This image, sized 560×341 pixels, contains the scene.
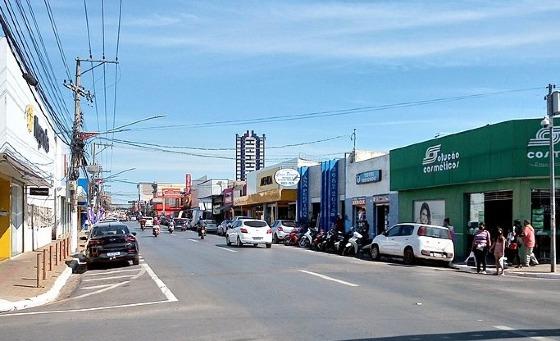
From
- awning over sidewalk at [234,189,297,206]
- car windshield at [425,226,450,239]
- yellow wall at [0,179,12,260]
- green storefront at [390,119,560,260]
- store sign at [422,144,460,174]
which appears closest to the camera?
green storefront at [390,119,560,260]

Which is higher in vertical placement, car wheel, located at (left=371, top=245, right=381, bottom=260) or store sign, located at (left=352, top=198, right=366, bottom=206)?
store sign, located at (left=352, top=198, right=366, bottom=206)

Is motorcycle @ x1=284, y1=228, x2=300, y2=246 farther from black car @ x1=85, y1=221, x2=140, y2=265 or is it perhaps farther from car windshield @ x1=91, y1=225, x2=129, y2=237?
black car @ x1=85, y1=221, x2=140, y2=265

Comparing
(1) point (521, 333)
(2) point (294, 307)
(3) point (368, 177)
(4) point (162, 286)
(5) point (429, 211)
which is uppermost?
(3) point (368, 177)

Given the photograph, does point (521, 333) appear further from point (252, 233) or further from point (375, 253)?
point (252, 233)

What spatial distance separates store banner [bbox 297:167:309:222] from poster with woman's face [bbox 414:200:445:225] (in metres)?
17.6

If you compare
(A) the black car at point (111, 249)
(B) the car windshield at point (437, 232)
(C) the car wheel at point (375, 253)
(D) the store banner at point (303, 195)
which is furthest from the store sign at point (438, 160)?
(D) the store banner at point (303, 195)

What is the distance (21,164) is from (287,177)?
34.3 m

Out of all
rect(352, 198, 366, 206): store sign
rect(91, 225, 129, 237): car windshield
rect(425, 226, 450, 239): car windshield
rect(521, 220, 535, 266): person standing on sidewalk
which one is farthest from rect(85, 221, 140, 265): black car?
rect(352, 198, 366, 206): store sign

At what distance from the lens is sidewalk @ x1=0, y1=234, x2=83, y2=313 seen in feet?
46.5

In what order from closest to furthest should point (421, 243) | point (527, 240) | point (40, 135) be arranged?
point (527, 240), point (421, 243), point (40, 135)

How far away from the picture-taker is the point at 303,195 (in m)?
51.6

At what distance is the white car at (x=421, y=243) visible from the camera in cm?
2428

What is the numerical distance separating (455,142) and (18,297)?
20.1 metres

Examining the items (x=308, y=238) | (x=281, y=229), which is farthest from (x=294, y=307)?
(x=281, y=229)
